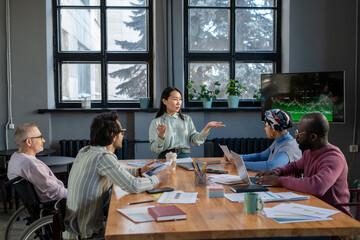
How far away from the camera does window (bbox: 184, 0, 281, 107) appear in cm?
562

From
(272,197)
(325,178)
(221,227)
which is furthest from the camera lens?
(325,178)

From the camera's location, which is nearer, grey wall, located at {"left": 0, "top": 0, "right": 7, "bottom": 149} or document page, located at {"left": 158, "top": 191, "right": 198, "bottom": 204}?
document page, located at {"left": 158, "top": 191, "right": 198, "bottom": 204}

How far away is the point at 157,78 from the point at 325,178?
3.45 m

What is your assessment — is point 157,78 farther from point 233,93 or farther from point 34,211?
point 34,211

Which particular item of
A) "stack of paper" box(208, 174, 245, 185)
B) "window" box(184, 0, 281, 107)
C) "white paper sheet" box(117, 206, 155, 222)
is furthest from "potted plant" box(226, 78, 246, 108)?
"white paper sheet" box(117, 206, 155, 222)

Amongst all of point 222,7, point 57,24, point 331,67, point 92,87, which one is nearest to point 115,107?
point 92,87

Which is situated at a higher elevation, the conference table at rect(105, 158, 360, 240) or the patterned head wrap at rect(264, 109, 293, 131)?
the patterned head wrap at rect(264, 109, 293, 131)

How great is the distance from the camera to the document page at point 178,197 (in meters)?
A: 2.11

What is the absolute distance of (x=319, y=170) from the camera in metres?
2.36

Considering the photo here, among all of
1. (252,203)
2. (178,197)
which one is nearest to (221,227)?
(252,203)

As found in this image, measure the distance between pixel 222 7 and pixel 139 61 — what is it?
4.63 feet

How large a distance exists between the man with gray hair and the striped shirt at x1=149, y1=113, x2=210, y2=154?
107 cm

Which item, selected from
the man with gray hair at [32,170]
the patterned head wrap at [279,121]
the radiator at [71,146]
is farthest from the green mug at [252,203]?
the radiator at [71,146]

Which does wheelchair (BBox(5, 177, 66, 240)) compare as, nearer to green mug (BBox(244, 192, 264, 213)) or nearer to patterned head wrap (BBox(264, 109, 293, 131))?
green mug (BBox(244, 192, 264, 213))
